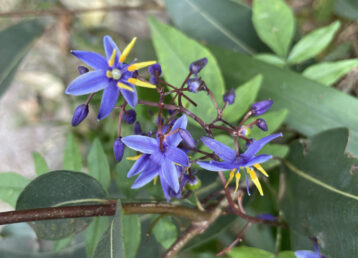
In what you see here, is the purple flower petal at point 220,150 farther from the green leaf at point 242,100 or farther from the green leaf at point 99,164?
the green leaf at point 99,164

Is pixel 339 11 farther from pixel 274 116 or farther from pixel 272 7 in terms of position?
pixel 274 116

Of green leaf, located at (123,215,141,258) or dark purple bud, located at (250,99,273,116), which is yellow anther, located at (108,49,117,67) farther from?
green leaf, located at (123,215,141,258)

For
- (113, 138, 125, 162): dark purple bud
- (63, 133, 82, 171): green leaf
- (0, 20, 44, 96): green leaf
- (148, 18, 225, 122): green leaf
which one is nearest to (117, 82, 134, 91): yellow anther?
(113, 138, 125, 162): dark purple bud

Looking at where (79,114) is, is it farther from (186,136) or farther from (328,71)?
(328,71)

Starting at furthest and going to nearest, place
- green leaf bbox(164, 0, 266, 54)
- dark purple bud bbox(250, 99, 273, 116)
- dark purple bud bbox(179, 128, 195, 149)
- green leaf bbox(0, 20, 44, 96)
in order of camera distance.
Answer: green leaf bbox(0, 20, 44, 96), green leaf bbox(164, 0, 266, 54), dark purple bud bbox(250, 99, 273, 116), dark purple bud bbox(179, 128, 195, 149)

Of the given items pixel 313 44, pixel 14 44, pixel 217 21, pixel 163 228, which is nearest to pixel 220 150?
pixel 163 228

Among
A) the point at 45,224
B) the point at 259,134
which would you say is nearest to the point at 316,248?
the point at 259,134

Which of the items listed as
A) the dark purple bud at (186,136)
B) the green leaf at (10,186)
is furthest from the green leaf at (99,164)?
the dark purple bud at (186,136)
